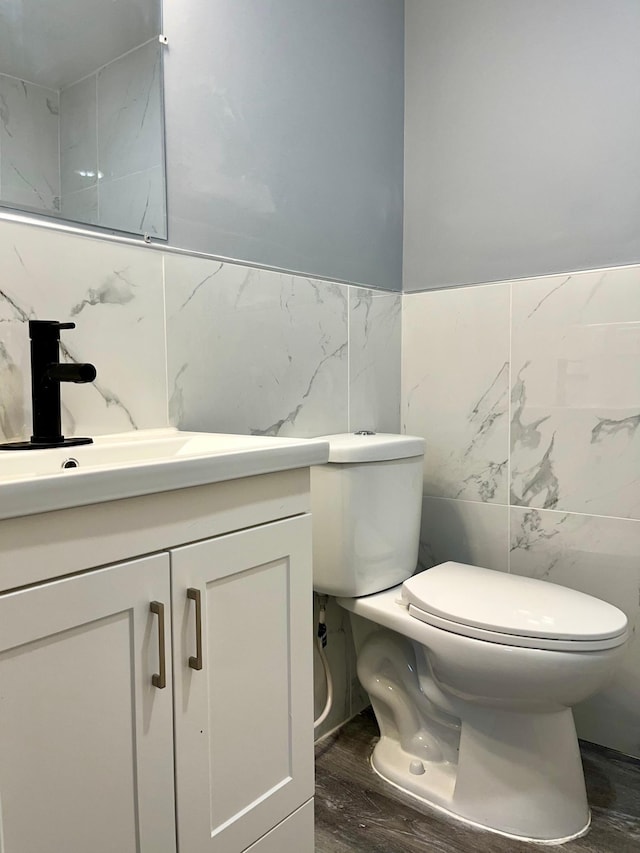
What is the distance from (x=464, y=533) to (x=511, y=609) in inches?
22.5

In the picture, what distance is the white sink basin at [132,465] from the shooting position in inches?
26.0

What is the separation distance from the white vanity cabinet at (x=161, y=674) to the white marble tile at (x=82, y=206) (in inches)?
23.6

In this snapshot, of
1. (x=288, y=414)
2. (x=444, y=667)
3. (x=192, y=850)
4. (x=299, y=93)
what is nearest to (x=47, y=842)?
(x=192, y=850)

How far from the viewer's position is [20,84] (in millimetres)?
1080

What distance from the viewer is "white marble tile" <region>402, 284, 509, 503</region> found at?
1.82 meters

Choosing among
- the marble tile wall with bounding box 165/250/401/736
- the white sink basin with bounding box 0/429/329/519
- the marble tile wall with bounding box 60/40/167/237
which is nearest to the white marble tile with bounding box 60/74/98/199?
the marble tile wall with bounding box 60/40/167/237

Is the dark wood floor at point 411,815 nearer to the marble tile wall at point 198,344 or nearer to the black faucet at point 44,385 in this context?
the marble tile wall at point 198,344

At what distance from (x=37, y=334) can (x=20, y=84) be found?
1.45ft

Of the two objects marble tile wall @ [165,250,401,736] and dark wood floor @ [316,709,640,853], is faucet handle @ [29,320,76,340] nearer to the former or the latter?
marble tile wall @ [165,250,401,736]

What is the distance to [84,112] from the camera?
117 cm

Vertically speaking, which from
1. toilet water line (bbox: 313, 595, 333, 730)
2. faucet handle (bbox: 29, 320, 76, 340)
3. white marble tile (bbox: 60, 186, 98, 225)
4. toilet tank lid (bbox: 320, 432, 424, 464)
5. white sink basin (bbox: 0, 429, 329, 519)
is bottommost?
toilet water line (bbox: 313, 595, 333, 730)

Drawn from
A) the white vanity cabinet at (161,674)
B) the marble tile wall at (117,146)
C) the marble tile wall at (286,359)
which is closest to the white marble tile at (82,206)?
the marble tile wall at (117,146)

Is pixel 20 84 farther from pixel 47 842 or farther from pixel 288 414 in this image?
pixel 47 842

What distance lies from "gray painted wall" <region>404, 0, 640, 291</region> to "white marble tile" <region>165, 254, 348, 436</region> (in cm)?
47
